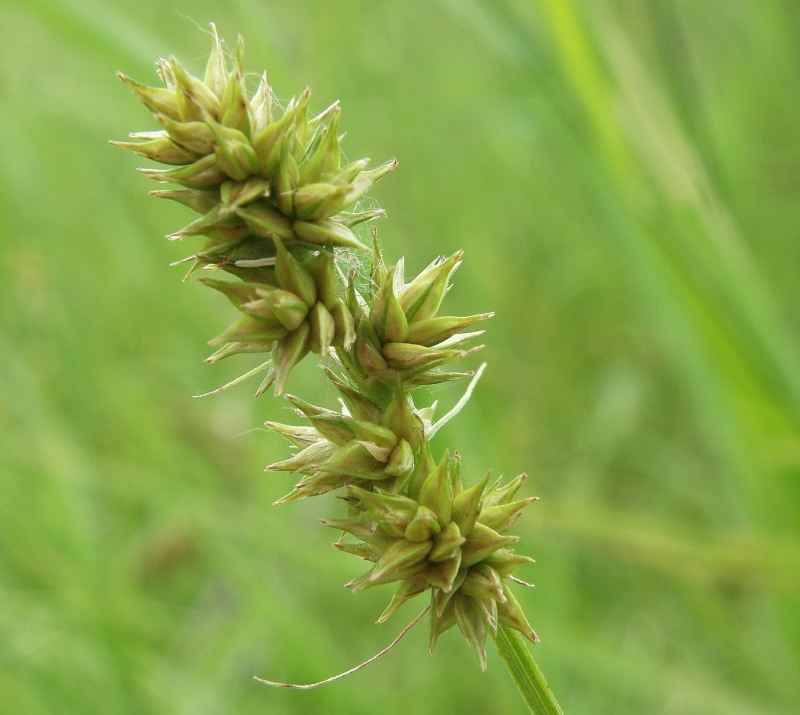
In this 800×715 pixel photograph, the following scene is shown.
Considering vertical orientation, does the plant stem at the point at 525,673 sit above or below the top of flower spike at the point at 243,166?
below

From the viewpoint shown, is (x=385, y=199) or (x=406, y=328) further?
(x=385, y=199)

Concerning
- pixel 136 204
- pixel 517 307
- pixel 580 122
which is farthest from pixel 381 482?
pixel 136 204

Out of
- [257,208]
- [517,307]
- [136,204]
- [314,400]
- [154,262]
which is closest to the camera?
[257,208]

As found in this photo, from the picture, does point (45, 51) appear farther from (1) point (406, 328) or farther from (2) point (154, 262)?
(1) point (406, 328)

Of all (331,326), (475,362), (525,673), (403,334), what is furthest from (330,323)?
(475,362)

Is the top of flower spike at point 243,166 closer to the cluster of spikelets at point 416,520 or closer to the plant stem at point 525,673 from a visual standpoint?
the cluster of spikelets at point 416,520

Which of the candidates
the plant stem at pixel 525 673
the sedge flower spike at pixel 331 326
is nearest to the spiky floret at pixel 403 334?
the sedge flower spike at pixel 331 326

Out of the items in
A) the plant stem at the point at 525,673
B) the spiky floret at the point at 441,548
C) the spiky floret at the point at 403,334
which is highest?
the spiky floret at the point at 403,334

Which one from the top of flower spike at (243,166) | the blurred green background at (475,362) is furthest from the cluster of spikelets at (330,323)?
the blurred green background at (475,362)

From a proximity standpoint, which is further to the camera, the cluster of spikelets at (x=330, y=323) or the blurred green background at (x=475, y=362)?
the blurred green background at (x=475, y=362)
